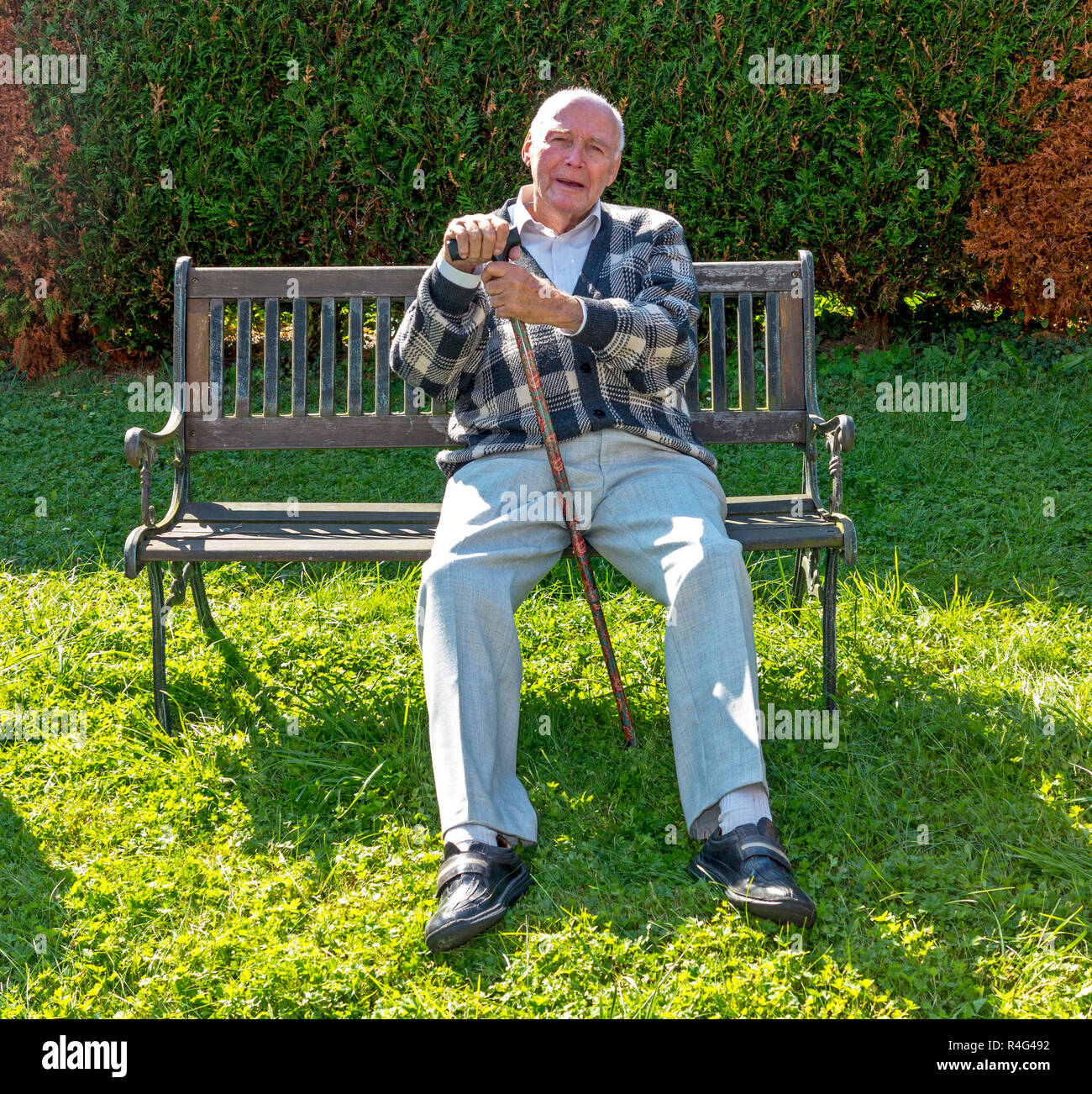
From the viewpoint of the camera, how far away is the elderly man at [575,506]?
269cm

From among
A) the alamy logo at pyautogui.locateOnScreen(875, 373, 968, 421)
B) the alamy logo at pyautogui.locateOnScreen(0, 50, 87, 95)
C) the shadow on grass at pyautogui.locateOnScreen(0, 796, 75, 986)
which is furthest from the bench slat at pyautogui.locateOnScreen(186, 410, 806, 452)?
the alamy logo at pyautogui.locateOnScreen(0, 50, 87, 95)

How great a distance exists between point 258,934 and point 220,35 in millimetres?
4556

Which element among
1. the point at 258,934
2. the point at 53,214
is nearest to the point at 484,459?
the point at 258,934

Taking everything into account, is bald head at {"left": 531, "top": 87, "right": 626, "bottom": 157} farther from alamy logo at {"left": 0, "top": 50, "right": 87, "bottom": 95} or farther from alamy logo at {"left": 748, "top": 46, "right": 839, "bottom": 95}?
alamy logo at {"left": 0, "top": 50, "right": 87, "bottom": 95}

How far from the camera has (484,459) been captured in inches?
132

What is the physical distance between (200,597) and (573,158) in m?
1.78

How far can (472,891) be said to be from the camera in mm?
2562

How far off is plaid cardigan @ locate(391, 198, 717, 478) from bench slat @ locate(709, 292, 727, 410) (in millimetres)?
378

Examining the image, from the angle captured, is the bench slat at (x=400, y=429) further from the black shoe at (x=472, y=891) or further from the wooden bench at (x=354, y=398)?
the black shoe at (x=472, y=891)

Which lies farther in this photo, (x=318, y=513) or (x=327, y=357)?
(x=327, y=357)

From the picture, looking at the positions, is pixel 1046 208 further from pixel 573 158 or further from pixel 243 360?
pixel 243 360
